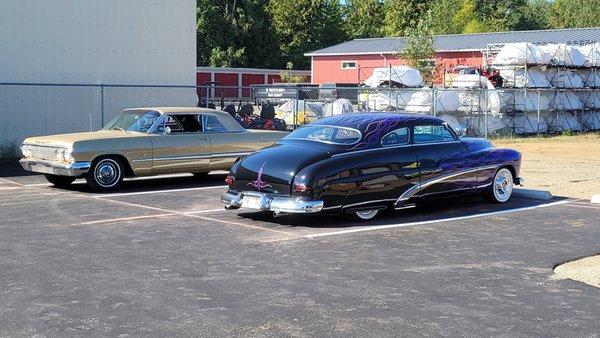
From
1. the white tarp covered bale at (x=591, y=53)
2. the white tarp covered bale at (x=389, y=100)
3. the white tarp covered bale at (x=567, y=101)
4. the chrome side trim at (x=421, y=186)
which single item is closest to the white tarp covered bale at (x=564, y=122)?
the white tarp covered bale at (x=567, y=101)

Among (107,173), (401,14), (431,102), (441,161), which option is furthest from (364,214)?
(401,14)

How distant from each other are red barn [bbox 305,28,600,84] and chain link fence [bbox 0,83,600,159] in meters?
7.51

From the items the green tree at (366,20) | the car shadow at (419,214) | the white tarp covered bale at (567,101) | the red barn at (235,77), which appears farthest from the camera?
the green tree at (366,20)

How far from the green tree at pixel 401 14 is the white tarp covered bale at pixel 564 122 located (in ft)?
115

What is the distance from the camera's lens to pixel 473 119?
103 feet

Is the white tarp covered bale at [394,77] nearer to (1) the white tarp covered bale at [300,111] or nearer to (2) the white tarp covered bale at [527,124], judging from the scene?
(1) the white tarp covered bale at [300,111]

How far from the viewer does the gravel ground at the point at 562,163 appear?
14.4m

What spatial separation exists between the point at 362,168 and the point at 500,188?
3105 millimetres

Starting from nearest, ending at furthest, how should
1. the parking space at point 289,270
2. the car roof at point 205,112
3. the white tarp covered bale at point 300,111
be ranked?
the parking space at point 289,270, the car roof at point 205,112, the white tarp covered bale at point 300,111

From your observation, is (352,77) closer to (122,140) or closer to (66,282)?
(122,140)

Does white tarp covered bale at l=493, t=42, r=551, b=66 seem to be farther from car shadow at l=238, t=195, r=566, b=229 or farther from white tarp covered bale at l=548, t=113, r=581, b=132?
car shadow at l=238, t=195, r=566, b=229

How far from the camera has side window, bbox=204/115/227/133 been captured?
1434cm

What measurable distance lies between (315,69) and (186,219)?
47.8m

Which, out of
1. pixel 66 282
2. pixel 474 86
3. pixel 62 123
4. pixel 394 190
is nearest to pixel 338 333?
pixel 66 282
